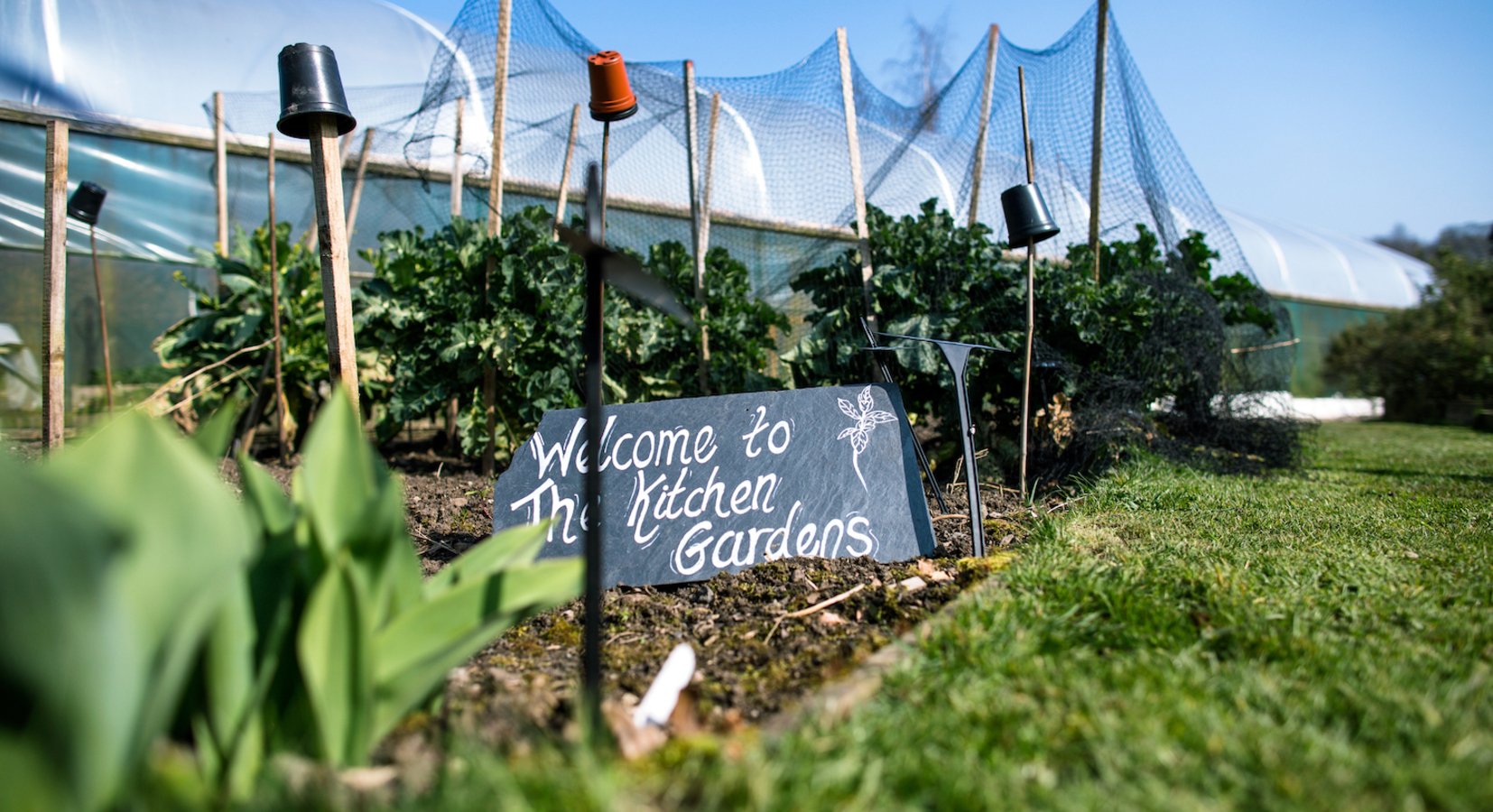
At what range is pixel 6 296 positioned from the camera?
266 inches

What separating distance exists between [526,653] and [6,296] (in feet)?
25.6

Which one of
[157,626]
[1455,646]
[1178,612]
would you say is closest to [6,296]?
[157,626]

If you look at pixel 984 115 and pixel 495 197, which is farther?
pixel 984 115

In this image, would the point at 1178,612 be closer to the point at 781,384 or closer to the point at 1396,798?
the point at 1396,798

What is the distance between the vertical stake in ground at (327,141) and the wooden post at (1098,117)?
4.70 m

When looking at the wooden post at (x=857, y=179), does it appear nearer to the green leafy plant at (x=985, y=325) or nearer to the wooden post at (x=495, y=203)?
the green leafy plant at (x=985, y=325)

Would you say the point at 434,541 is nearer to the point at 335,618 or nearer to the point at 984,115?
the point at 335,618

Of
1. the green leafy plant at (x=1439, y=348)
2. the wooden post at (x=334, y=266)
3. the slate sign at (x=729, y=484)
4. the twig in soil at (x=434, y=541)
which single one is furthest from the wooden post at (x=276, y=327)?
the green leafy plant at (x=1439, y=348)

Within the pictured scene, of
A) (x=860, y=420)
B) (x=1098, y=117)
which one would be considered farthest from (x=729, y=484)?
(x=1098, y=117)

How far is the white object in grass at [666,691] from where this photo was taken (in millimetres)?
1458

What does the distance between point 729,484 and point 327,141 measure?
1728 mm

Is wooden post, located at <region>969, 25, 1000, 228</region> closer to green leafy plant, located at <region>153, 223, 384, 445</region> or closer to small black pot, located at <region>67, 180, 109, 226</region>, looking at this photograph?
green leafy plant, located at <region>153, 223, 384, 445</region>

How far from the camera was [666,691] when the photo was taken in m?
1.54

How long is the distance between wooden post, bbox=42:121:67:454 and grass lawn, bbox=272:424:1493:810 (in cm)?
320
